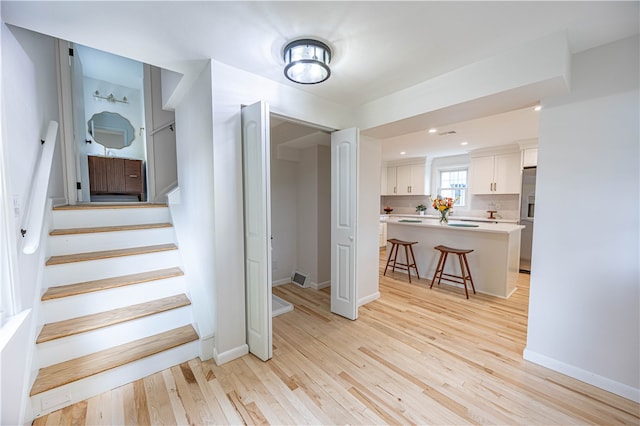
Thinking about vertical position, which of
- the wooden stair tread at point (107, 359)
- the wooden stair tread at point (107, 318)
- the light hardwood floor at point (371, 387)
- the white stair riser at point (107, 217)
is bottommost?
the light hardwood floor at point (371, 387)

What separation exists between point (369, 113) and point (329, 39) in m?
1.25

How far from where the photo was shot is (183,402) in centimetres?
167

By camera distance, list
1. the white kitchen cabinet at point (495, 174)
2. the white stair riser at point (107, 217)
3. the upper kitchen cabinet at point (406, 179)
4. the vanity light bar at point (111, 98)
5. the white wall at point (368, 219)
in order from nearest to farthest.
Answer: the white stair riser at point (107, 217), the white wall at point (368, 219), the vanity light bar at point (111, 98), the white kitchen cabinet at point (495, 174), the upper kitchen cabinet at point (406, 179)

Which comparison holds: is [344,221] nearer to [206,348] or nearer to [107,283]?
[206,348]

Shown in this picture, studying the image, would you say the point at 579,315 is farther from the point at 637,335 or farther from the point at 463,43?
the point at 463,43

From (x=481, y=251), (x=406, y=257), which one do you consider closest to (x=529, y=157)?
(x=481, y=251)

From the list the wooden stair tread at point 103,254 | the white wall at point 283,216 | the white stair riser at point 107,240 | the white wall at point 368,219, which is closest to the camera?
the wooden stair tread at point 103,254

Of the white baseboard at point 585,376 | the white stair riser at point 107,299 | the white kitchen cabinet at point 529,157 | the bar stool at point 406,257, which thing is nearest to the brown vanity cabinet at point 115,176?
the white stair riser at point 107,299

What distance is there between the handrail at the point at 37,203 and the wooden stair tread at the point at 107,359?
0.86 metres

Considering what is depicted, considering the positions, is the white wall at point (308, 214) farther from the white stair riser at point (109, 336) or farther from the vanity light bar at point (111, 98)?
the vanity light bar at point (111, 98)

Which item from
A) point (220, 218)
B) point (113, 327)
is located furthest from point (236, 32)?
point (113, 327)

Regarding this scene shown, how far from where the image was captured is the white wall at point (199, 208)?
81.1 inches

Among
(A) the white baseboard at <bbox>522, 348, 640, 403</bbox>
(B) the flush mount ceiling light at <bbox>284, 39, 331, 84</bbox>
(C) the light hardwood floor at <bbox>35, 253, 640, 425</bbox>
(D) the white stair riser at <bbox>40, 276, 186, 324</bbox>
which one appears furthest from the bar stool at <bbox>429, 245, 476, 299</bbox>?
(D) the white stair riser at <bbox>40, 276, 186, 324</bbox>

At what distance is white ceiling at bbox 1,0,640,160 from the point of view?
4.64ft
